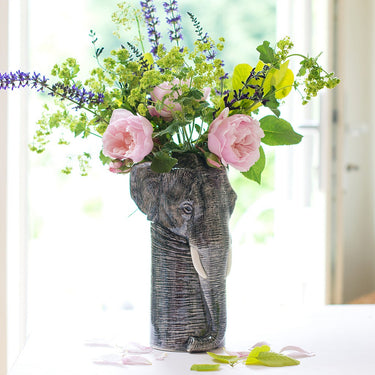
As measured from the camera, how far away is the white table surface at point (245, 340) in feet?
2.66

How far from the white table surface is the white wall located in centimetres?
148

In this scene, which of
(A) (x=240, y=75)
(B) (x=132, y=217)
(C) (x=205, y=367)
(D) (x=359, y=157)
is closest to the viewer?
(C) (x=205, y=367)

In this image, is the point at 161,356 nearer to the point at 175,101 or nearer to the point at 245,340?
the point at 245,340

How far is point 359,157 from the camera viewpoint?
8.63 feet

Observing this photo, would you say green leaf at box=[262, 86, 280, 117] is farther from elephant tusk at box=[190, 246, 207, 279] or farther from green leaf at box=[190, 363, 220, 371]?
green leaf at box=[190, 363, 220, 371]

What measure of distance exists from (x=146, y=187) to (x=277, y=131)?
0.22 m

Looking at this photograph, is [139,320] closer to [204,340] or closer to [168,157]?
[204,340]

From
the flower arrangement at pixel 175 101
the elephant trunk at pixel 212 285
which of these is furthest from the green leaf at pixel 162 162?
the elephant trunk at pixel 212 285

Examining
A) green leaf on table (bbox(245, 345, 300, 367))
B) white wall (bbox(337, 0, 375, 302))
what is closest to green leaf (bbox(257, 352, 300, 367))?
green leaf on table (bbox(245, 345, 300, 367))

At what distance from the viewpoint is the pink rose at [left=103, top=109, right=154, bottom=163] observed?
82 centimetres

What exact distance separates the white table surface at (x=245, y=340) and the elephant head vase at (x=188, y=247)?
0.04 m

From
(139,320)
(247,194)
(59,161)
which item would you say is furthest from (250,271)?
(139,320)

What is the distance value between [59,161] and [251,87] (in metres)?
1.76

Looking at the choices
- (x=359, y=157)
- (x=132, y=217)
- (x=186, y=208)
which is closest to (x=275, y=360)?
(x=186, y=208)
